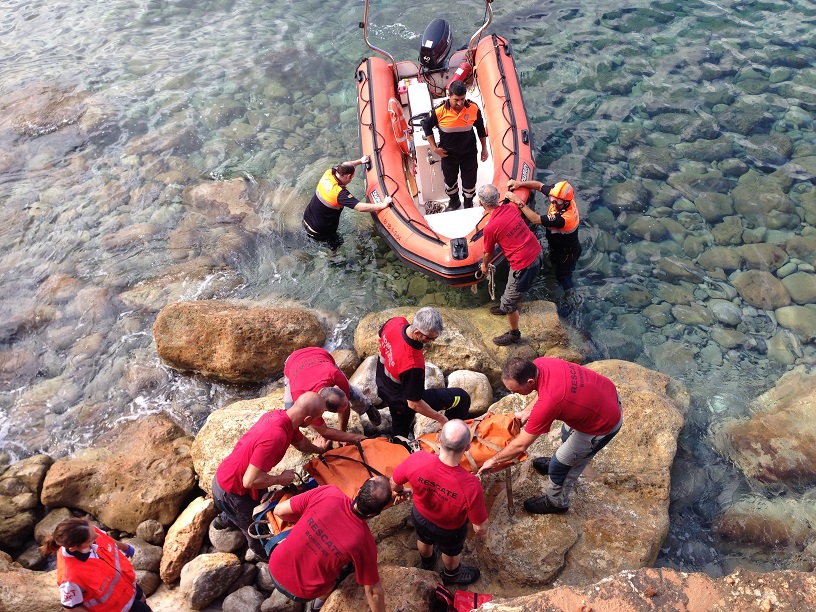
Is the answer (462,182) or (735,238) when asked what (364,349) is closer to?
(462,182)

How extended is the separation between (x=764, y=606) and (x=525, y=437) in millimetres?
1502

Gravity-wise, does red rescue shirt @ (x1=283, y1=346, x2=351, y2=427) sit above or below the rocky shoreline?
above

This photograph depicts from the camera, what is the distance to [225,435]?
196 inches

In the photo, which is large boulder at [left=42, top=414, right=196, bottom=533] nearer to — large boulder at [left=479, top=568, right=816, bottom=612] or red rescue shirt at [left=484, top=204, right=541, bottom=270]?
large boulder at [left=479, top=568, right=816, bottom=612]

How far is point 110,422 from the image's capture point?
19.9 feet

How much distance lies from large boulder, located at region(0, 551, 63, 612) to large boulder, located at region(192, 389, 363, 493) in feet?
3.90

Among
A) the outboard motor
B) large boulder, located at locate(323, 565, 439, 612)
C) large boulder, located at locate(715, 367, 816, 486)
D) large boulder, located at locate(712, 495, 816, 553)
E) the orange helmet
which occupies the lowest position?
large boulder, located at locate(712, 495, 816, 553)

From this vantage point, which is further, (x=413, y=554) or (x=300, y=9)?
(x=300, y=9)

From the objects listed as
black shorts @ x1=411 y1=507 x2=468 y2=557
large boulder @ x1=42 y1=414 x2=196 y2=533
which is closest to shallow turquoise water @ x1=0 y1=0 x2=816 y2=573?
large boulder @ x1=42 y1=414 x2=196 y2=533

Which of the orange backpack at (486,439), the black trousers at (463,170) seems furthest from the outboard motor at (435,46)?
the orange backpack at (486,439)

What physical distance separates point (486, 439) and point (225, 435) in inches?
82.4

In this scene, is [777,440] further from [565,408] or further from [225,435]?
[225,435]

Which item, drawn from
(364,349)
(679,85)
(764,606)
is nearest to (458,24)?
(679,85)

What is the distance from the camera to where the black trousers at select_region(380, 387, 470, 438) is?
4.75 metres
